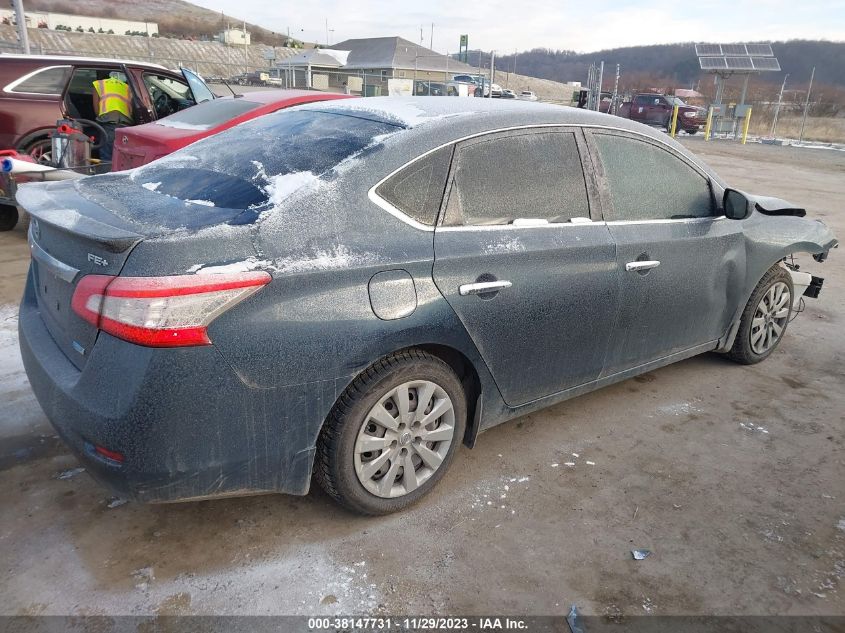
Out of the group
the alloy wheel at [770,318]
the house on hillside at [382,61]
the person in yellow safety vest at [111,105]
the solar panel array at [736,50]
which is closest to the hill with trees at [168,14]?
the house on hillside at [382,61]

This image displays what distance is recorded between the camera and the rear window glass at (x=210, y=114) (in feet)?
20.7

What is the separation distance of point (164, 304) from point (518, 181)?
163cm

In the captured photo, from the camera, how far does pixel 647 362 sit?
3.68 m

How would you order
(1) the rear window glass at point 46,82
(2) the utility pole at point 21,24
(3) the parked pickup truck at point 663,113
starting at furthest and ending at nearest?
(3) the parked pickup truck at point 663,113 < (2) the utility pole at point 21,24 < (1) the rear window glass at point 46,82

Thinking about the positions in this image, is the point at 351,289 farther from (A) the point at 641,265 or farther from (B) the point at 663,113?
(B) the point at 663,113

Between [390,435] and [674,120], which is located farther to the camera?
[674,120]

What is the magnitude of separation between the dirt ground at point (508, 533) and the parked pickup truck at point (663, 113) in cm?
2789

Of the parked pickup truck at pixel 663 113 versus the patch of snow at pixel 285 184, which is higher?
the parked pickup truck at pixel 663 113

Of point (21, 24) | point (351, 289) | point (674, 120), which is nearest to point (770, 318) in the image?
point (351, 289)

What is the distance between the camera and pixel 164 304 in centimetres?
206

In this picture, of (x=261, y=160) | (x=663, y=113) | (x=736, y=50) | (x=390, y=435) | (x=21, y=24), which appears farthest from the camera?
(x=736, y=50)

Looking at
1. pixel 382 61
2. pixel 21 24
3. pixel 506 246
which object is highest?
pixel 382 61

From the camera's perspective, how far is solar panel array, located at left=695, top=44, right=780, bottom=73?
29734mm

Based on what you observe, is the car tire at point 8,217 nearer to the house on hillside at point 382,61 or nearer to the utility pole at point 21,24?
the utility pole at point 21,24
